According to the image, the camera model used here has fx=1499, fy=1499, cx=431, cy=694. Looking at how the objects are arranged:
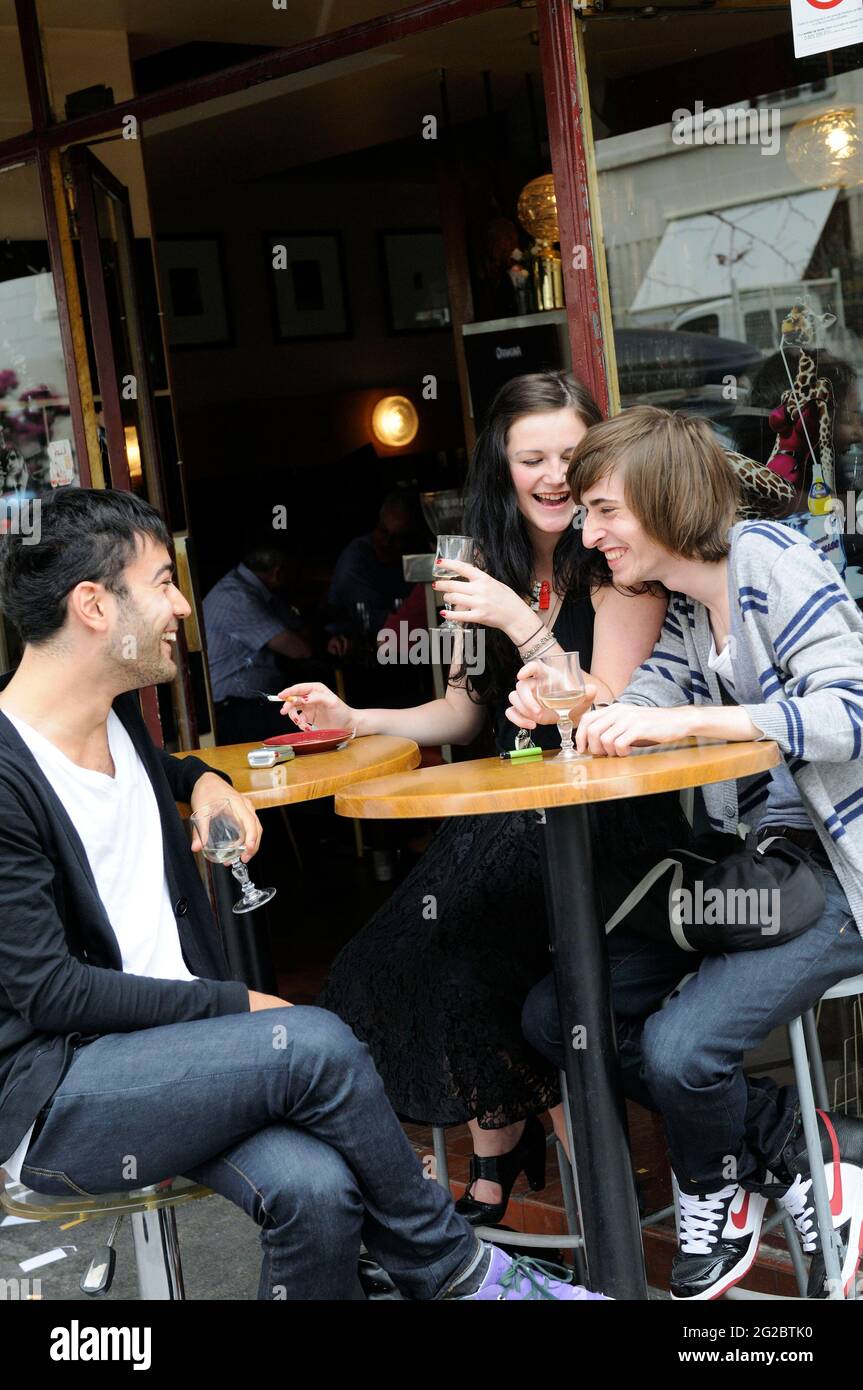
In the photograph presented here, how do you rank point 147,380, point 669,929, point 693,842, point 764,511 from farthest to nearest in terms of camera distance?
point 147,380 < point 764,511 < point 693,842 < point 669,929

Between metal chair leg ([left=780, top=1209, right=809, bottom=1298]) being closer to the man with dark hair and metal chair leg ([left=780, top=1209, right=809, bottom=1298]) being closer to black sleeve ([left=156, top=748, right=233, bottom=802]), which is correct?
the man with dark hair

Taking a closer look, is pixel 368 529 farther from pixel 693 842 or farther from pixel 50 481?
pixel 693 842

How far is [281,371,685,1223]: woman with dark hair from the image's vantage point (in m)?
2.60

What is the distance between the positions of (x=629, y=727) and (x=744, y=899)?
31cm

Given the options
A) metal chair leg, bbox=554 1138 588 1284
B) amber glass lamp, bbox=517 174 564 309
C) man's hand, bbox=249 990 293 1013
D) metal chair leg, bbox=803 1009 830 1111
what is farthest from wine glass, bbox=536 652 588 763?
amber glass lamp, bbox=517 174 564 309

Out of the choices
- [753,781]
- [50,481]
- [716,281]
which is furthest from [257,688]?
[753,781]

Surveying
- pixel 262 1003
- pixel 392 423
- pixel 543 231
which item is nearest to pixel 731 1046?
pixel 262 1003

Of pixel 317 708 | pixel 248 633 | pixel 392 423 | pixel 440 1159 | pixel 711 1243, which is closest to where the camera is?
pixel 711 1243

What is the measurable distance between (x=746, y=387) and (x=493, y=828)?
1091 mm

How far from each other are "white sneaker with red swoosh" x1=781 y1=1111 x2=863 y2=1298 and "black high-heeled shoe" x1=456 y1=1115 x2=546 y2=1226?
0.50 m

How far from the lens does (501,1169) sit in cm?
269

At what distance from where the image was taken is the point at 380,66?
545 cm

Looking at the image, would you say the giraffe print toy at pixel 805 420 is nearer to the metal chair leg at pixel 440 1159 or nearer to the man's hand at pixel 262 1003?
the metal chair leg at pixel 440 1159

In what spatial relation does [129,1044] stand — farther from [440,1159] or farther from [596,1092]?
[440,1159]
